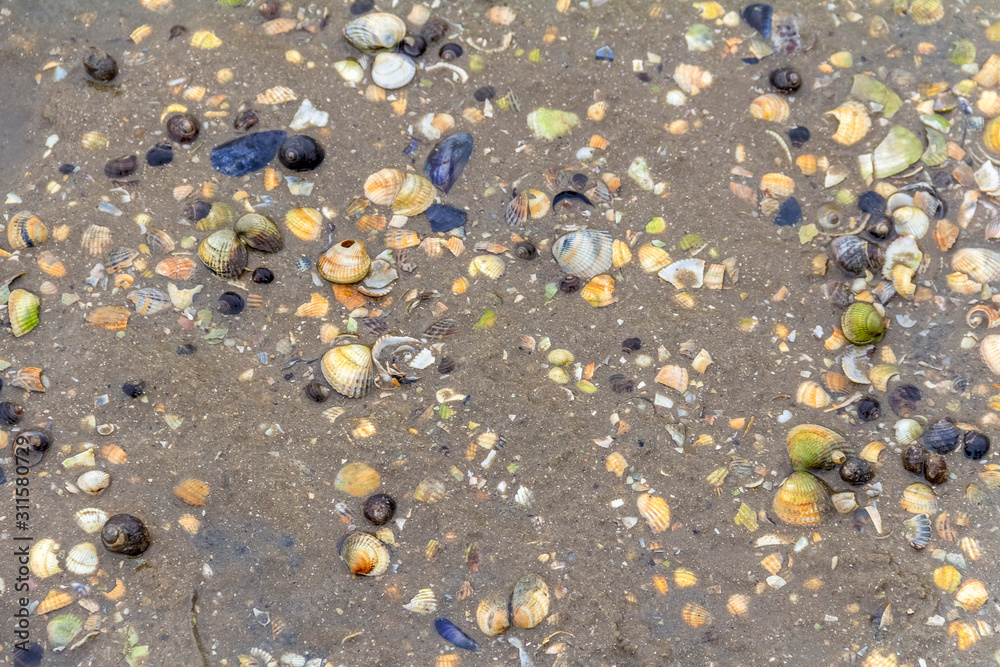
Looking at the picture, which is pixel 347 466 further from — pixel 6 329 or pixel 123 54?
pixel 123 54

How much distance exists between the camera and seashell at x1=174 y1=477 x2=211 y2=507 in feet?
9.91

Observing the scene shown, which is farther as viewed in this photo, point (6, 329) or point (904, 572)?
point (6, 329)

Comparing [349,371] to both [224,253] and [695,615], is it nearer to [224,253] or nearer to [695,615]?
[224,253]

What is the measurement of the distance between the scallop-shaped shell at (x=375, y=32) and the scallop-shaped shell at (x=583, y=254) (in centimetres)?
135

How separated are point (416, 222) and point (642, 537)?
1.83 m

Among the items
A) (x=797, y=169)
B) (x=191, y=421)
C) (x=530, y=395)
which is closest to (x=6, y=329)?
(x=191, y=421)

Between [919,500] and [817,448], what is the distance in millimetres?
506

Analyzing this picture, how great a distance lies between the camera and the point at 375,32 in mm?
3393

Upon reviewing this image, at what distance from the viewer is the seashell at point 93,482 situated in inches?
118

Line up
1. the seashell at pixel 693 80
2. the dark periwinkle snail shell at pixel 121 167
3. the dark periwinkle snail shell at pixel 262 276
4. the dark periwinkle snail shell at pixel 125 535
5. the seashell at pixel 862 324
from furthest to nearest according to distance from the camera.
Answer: the seashell at pixel 693 80 → the dark periwinkle snail shell at pixel 121 167 → the dark periwinkle snail shell at pixel 262 276 → the seashell at pixel 862 324 → the dark periwinkle snail shell at pixel 125 535

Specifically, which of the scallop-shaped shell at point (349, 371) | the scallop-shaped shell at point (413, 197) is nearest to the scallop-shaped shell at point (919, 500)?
the scallop-shaped shell at point (349, 371)

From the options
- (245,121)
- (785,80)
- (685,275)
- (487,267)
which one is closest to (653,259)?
(685,275)

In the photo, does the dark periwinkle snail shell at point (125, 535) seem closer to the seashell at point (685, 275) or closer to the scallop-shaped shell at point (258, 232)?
the scallop-shaped shell at point (258, 232)

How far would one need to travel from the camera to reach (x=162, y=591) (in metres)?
2.95
